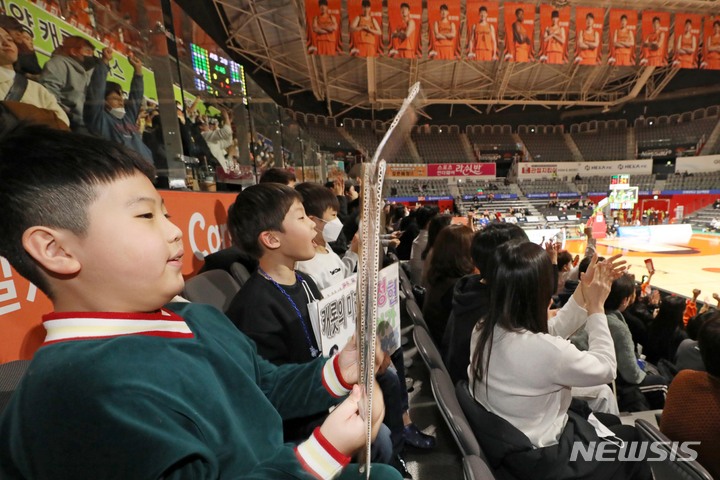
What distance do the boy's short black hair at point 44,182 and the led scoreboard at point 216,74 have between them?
8.64ft

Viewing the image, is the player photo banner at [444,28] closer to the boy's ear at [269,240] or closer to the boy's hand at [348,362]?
the boy's ear at [269,240]

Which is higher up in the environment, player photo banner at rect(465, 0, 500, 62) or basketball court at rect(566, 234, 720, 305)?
player photo banner at rect(465, 0, 500, 62)

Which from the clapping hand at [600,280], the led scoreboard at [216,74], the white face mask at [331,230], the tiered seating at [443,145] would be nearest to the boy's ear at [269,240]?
the white face mask at [331,230]

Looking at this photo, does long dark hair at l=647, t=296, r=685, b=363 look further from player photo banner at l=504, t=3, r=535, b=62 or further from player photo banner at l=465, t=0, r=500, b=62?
player photo banner at l=504, t=3, r=535, b=62

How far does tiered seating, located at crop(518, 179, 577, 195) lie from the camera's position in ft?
75.4

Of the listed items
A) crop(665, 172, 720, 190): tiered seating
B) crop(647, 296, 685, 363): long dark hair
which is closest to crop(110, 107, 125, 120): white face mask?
crop(647, 296, 685, 363): long dark hair

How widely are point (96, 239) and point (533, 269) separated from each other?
132 cm

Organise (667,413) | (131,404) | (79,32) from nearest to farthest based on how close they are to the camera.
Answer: (131,404) → (667,413) → (79,32)

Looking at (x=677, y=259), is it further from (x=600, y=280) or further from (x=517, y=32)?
(x=600, y=280)

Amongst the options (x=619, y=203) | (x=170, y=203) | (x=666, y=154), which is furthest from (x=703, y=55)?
(x=666, y=154)

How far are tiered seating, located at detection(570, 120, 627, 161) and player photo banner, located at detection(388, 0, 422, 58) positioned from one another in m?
22.9

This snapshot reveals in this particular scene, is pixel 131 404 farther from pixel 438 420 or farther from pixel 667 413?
pixel 438 420

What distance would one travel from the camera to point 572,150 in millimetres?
25625

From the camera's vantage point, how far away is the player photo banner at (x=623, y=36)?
8.05 meters
